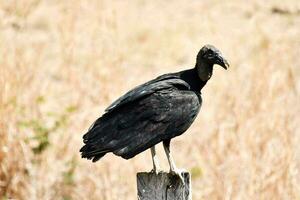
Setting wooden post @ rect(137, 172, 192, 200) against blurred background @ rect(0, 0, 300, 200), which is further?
blurred background @ rect(0, 0, 300, 200)

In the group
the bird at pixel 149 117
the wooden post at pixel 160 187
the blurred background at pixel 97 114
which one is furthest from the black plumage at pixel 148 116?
the blurred background at pixel 97 114

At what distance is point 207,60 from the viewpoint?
3.84 meters

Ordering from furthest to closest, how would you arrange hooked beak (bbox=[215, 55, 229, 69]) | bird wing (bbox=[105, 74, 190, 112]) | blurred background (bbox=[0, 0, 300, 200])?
1. blurred background (bbox=[0, 0, 300, 200])
2. hooked beak (bbox=[215, 55, 229, 69])
3. bird wing (bbox=[105, 74, 190, 112])

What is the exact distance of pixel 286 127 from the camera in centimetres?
586

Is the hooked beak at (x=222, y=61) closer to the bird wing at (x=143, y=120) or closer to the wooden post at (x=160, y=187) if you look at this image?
the bird wing at (x=143, y=120)

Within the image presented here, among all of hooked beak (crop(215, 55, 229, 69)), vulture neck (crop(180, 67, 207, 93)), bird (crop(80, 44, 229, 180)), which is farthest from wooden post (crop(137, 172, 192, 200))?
hooked beak (crop(215, 55, 229, 69))

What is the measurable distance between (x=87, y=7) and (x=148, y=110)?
10.4 feet

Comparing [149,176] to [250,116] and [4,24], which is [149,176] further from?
[4,24]

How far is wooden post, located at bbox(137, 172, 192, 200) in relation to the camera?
3748mm

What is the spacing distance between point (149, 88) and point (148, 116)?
15 cm

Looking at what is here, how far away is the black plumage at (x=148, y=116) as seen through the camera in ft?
11.6

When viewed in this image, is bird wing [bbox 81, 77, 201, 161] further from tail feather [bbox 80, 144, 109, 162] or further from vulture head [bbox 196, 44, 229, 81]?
vulture head [bbox 196, 44, 229, 81]

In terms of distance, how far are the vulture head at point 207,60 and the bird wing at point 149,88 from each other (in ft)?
0.35

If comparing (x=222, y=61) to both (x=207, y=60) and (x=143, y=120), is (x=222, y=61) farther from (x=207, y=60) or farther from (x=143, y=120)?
(x=143, y=120)
